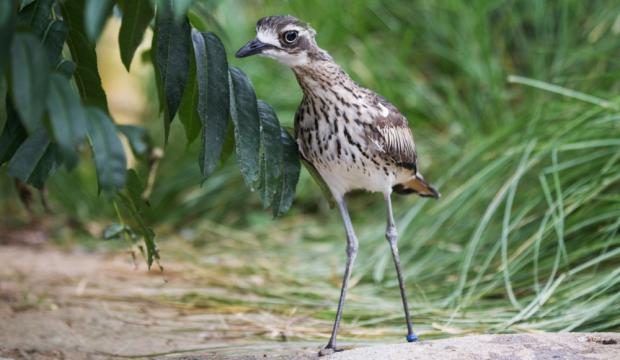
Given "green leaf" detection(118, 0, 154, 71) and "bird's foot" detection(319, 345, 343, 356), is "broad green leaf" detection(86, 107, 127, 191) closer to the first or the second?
"green leaf" detection(118, 0, 154, 71)

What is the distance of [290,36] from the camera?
2918 mm

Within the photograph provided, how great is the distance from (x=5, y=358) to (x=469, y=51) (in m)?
3.95

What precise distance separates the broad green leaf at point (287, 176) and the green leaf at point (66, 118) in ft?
3.47

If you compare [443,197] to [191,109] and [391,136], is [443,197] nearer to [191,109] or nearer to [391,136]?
[391,136]

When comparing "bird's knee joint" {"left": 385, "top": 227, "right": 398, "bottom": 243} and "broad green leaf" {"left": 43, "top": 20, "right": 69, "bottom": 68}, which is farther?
"bird's knee joint" {"left": 385, "top": 227, "right": 398, "bottom": 243}

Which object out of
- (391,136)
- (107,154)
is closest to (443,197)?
(391,136)

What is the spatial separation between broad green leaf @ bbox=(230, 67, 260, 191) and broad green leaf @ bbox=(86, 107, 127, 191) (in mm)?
690

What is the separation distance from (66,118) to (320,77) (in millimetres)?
1250

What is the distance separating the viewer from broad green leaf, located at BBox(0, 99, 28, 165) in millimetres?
2488

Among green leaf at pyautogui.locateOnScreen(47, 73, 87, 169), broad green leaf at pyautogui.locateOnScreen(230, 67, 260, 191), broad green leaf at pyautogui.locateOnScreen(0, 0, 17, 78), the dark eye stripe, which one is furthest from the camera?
the dark eye stripe

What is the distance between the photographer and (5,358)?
3004mm

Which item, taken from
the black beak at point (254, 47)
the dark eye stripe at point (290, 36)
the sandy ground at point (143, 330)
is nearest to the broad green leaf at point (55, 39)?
the black beak at point (254, 47)

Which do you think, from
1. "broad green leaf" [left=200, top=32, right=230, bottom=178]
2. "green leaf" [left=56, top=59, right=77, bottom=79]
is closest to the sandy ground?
"broad green leaf" [left=200, top=32, right=230, bottom=178]

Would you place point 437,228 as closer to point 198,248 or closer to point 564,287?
point 564,287
